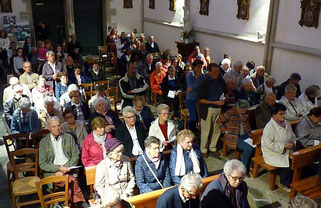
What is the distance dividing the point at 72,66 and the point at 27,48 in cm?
392

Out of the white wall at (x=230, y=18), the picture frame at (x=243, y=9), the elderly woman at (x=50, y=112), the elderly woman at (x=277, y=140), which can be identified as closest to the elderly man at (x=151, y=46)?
the white wall at (x=230, y=18)

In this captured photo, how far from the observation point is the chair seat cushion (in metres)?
4.51

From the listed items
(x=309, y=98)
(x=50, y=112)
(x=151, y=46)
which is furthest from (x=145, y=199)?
(x=151, y=46)

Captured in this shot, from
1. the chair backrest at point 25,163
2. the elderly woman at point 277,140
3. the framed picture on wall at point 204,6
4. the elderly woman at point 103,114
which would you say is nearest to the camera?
the chair backrest at point 25,163

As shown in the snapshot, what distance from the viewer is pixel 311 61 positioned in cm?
778

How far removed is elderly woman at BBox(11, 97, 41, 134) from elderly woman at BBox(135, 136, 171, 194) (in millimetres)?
2634

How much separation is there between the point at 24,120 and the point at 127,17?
10.5 metres

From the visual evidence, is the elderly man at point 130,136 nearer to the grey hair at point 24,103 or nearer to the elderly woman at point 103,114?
the elderly woman at point 103,114

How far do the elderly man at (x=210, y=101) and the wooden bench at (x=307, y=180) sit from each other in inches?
63.3

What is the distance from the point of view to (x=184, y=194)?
3387 millimetres

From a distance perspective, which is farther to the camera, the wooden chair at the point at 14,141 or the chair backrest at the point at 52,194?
the wooden chair at the point at 14,141

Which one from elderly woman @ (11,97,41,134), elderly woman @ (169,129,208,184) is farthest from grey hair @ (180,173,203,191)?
elderly woman @ (11,97,41,134)

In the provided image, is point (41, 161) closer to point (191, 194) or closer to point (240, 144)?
point (191, 194)

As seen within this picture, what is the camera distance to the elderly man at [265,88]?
7.19 meters
